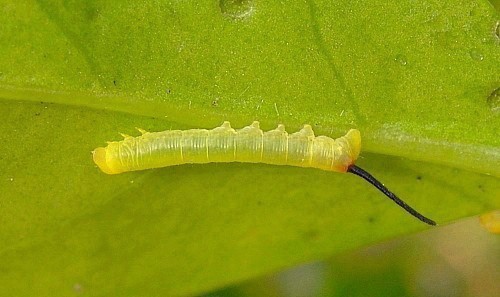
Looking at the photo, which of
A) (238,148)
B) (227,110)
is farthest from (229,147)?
(227,110)

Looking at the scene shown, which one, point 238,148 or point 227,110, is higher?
point 227,110

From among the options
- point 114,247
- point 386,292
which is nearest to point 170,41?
point 114,247

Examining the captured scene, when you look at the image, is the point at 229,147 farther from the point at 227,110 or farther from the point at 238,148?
the point at 227,110
